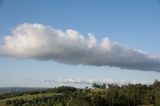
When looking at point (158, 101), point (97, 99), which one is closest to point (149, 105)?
point (158, 101)

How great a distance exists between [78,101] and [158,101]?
44829mm

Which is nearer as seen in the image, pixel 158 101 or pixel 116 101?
pixel 158 101

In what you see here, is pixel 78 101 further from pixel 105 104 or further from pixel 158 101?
pixel 158 101

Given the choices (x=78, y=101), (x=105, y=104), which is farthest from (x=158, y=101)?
(x=78, y=101)

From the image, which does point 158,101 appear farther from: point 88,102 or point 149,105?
point 88,102

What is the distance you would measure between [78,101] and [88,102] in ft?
23.1

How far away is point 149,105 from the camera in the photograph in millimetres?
199625

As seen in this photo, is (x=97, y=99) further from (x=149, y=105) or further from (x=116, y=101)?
(x=149, y=105)

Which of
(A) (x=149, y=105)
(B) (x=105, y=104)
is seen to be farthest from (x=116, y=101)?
(A) (x=149, y=105)

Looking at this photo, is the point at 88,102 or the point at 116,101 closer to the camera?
the point at 88,102

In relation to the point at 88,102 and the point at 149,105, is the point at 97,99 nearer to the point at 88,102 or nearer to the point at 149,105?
the point at 88,102

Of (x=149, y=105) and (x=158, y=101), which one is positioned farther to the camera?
(x=149, y=105)

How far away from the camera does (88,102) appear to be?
185750 millimetres

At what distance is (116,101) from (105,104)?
7.27m
